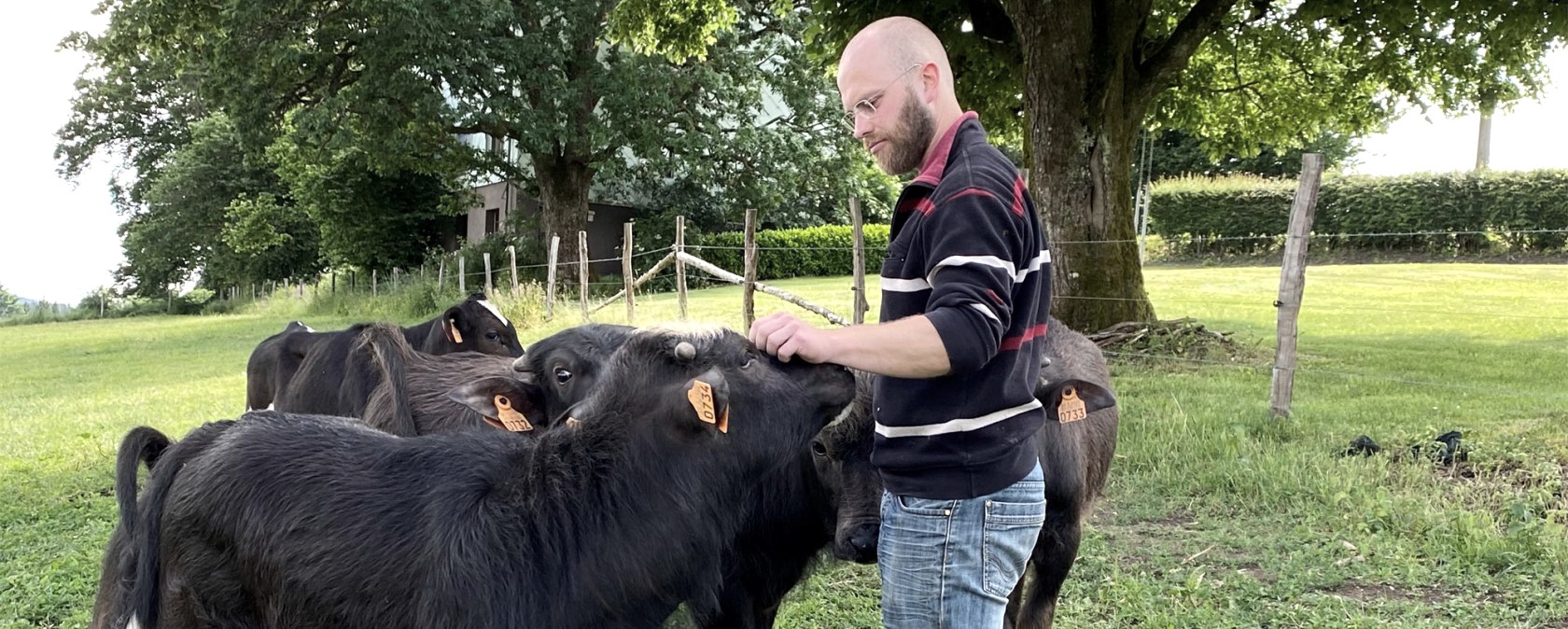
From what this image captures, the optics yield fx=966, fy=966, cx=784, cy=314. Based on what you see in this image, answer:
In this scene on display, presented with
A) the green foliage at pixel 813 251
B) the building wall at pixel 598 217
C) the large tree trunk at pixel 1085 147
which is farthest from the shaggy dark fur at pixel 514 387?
the building wall at pixel 598 217

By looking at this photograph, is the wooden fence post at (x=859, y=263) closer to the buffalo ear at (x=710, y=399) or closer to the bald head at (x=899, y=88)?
the buffalo ear at (x=710, y=399)

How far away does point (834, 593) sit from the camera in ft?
16.5

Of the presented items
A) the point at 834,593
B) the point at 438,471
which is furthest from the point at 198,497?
the point at 834,593

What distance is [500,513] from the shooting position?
8.60ft

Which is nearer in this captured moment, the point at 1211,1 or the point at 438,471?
the point at 438,471

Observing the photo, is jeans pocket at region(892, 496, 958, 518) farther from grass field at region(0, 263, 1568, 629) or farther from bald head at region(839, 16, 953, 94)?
grass field at region(0, 263, 1568, 629)

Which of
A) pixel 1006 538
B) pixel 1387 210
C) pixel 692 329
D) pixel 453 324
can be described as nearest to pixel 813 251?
pixel 1387 210

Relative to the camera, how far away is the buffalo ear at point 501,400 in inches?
157

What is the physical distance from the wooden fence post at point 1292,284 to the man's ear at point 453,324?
21.1 feet

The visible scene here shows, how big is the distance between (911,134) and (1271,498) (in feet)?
15.9

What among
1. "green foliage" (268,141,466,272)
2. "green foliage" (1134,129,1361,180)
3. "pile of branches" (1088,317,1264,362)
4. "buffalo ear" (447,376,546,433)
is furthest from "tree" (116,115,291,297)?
"buffalo ear" (447,376,546,433)

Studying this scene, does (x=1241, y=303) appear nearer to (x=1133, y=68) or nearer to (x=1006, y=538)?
(x=1133, y=68)

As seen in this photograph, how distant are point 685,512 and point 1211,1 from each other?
1017 cm

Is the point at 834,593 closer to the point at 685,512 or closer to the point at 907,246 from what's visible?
the point at 685,512
